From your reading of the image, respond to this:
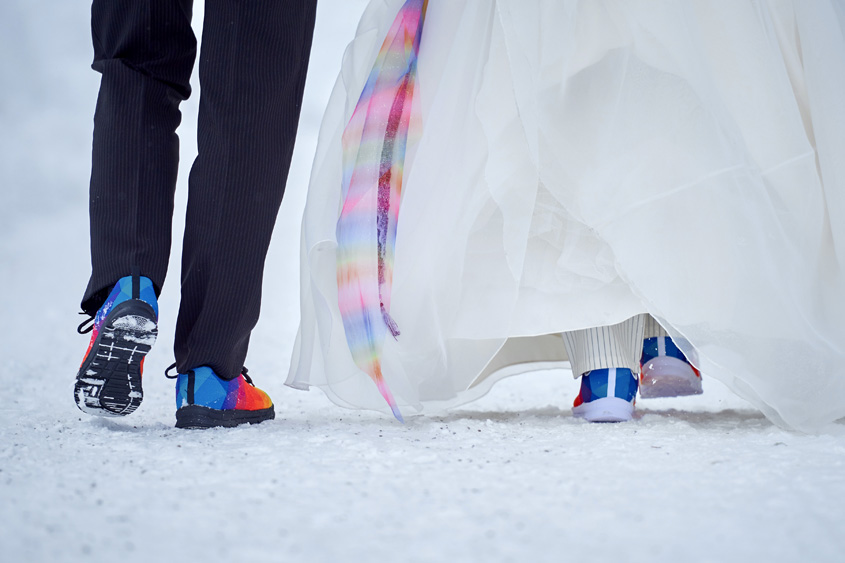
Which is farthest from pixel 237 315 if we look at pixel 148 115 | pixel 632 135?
pixel 632 135

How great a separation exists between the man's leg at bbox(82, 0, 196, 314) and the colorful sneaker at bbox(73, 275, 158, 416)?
5 cm

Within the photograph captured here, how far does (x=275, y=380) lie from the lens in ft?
5.10

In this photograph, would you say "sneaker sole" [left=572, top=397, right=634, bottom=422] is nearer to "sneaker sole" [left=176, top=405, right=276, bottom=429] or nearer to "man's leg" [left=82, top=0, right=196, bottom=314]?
"sneaker sole" [left=176, top=405, right=276, bottom=429]

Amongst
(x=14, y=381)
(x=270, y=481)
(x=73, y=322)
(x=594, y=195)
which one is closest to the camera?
(x=270, y=481)

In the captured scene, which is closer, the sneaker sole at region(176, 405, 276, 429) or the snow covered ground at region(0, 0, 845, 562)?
the snow covered ground at region(0, 0, 845, 562)

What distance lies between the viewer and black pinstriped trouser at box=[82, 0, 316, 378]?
0.62m

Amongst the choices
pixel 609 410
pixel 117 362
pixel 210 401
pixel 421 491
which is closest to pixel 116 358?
pixel 117 362

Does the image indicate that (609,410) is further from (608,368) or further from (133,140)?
(133,140)

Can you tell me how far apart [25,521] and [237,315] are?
0.35 m

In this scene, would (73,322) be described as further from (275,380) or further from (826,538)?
(826,538)

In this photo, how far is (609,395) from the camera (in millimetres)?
686

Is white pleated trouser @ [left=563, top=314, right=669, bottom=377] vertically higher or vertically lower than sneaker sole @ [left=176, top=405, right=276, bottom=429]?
higher

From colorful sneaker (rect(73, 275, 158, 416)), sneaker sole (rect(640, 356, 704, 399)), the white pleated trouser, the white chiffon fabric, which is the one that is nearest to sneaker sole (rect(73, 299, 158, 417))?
colorful sneaker (rect(73, 275, 158, 416))

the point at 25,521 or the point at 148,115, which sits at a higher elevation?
the point at 148,115
